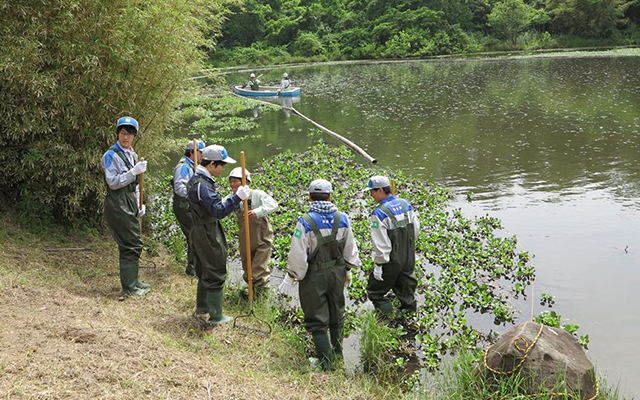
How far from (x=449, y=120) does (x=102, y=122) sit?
1839 cm

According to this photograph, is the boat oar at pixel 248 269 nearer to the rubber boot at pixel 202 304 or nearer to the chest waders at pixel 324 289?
the rubber boot at pixel 202 304

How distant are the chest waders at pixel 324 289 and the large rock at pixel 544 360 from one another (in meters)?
1.74

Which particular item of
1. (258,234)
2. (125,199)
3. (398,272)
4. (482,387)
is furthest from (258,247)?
(482,387)

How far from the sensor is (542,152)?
17812 mm

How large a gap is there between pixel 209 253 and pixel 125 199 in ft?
5.10

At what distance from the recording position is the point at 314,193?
19.1 ft

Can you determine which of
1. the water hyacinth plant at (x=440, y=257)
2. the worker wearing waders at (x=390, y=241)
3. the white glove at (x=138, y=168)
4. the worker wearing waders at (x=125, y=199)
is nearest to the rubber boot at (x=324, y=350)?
the water hyacinth plant at (x=440, y=257)

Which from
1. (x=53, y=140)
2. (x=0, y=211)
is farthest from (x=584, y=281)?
(x=0, y=211)

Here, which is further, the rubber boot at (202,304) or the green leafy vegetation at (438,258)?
the green leafy vegetation at (438,258)

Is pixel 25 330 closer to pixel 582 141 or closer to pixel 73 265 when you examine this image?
pixel 73 265

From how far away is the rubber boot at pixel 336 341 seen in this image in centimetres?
621

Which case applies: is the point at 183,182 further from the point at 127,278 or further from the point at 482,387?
the point at 482,387

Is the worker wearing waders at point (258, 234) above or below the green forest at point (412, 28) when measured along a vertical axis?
below

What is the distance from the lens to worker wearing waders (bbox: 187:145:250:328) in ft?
20.2
